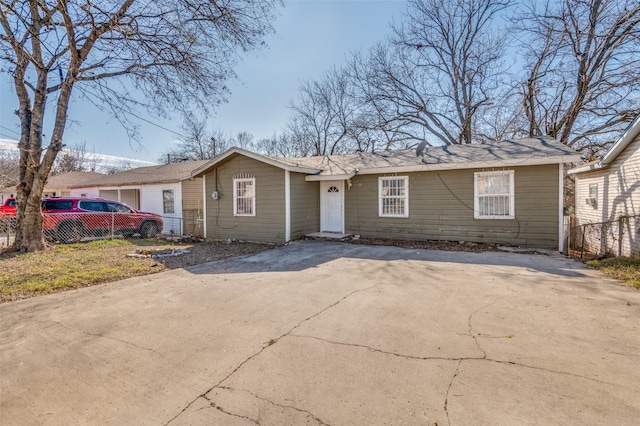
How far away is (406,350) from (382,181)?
8.53 metres

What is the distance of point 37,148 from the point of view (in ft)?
28.5

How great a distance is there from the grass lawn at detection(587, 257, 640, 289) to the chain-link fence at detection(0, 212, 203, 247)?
1308cm

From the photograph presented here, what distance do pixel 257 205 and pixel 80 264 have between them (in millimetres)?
5368

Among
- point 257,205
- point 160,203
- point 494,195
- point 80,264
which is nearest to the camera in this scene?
point 80,264

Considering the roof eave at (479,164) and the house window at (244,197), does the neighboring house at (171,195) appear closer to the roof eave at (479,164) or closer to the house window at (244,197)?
the house window at (244,197)

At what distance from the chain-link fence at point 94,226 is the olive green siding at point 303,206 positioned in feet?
16.6

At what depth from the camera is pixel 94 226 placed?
454 inches

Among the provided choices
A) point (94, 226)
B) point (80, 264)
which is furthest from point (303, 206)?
point (94, 226)

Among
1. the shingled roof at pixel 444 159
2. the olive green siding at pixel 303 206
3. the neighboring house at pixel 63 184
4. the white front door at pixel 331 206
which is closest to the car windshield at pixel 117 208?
the shingled roof at pixel 444 159

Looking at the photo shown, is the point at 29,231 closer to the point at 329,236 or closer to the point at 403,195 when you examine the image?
the point at 329,236

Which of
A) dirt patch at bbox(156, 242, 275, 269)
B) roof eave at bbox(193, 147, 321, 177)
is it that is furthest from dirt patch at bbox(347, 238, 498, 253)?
dirt patch at bbox(156, 242, 275, 269)

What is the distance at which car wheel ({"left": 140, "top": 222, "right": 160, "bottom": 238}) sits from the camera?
1296 centimetres

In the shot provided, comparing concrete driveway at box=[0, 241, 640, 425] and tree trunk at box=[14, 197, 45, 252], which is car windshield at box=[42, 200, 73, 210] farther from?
concrete driveway at box=[0, 241, 640, 425]

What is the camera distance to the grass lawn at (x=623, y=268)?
5420 millimetres
